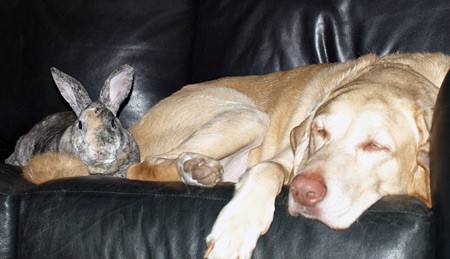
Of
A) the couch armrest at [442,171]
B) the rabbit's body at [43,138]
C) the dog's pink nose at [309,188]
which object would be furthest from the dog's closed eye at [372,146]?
the rabbit's body at [43,138]

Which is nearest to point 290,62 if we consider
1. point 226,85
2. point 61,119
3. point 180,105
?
point 226,85

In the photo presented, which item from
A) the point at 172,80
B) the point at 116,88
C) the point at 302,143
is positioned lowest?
the point at 172,80

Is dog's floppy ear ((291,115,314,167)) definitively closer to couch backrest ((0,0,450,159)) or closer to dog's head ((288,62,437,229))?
dog's head ((288,62,437,229))

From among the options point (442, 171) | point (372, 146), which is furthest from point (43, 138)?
point (442, 171)

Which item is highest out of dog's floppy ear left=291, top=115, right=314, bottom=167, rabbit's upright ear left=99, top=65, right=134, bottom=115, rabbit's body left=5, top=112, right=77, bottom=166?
rabbit's upright ear left=99, top=65, right=134, bottom=115

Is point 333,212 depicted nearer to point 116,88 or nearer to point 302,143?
point 302,143

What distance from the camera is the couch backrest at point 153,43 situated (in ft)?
10.7

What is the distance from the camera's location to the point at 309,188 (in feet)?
6.78

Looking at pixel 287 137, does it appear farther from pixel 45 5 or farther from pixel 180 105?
pixel 45 5

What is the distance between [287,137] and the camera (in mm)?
2961

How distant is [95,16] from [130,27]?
19 cm

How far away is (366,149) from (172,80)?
153 centimetres

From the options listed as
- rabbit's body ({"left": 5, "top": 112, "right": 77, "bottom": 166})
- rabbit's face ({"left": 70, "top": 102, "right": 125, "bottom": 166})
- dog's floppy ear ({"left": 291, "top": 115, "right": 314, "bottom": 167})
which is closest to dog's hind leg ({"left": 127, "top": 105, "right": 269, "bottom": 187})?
rabbit's face ({"left": 70, "top": 102, "right": 125, "bottom": 166})

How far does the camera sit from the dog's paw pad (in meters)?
2.36
